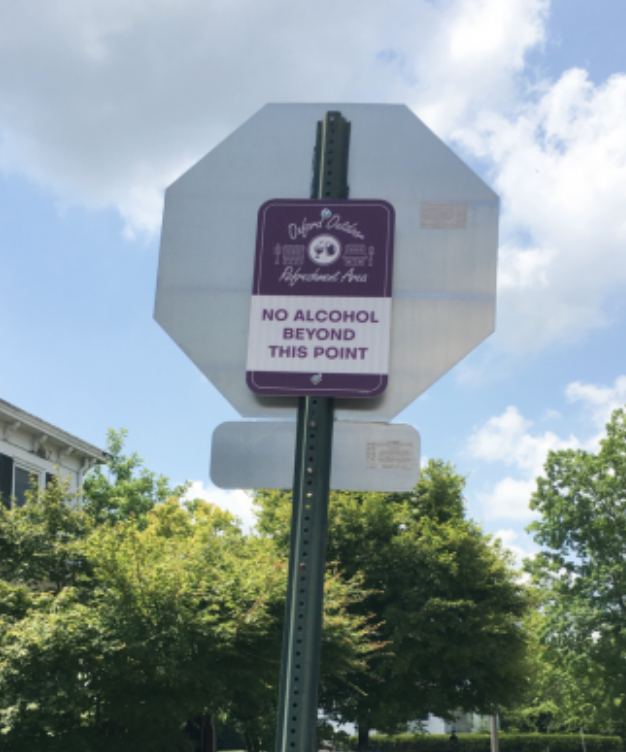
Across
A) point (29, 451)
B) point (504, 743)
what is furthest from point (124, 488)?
point (504, 743)

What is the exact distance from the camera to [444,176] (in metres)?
2.74

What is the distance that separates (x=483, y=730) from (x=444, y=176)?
198ft

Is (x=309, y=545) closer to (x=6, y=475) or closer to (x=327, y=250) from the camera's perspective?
(x=327, y=250)

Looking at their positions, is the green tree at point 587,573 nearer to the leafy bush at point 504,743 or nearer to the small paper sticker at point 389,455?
the leafy bush at point 504,743

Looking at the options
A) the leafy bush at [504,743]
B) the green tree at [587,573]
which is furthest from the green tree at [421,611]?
the leafy bush at [504,743]

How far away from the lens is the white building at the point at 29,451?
2125cm

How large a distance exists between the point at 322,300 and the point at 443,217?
45 cm

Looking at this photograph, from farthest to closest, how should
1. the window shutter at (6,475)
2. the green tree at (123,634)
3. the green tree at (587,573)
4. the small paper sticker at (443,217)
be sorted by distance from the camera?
1. the green tree at (587,573)
2. the window shutter at (6,475)
3. the green tree at (123,634)
4. the small paper sticker at (443,217)

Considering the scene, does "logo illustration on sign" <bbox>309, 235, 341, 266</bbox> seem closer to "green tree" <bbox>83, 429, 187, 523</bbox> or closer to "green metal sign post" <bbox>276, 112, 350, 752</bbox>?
"green metal sign post" <bbox>276, 112, 350, 752</bbox>

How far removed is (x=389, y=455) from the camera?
2.53 metres

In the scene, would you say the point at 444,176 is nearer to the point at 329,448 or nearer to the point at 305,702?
the point at 329,448

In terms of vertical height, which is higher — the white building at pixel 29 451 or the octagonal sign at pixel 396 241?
the white building at pixel 29 451

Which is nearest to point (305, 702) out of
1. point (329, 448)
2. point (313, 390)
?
point (329, 448)

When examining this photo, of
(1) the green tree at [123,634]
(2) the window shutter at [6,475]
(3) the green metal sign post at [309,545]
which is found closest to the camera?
(3) the green metal sign post at [309,545]
